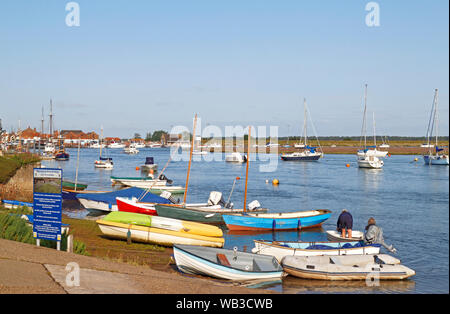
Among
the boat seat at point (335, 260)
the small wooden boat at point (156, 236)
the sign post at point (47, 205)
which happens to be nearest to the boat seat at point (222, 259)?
the small wooden boat at point (156, 236)

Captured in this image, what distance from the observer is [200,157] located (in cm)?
14375

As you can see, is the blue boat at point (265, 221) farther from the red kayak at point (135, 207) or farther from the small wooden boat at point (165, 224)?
the small wooden boat at point (165, 224)

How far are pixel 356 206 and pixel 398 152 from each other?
114366mm

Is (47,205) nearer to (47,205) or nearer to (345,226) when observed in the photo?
(47,205)

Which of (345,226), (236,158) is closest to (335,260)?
(345,226)

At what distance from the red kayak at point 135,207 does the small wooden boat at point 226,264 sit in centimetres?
1379

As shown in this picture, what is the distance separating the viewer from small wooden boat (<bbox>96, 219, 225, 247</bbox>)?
2216 centimetres

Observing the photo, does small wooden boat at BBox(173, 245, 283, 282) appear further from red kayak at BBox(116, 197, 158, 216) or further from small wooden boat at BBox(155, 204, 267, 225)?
red kayak at BBox(116, 197, 158, 216)

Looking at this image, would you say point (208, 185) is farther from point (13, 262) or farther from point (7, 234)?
point (13, 262)

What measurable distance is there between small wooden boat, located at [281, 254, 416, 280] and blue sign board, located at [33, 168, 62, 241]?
9445mm
